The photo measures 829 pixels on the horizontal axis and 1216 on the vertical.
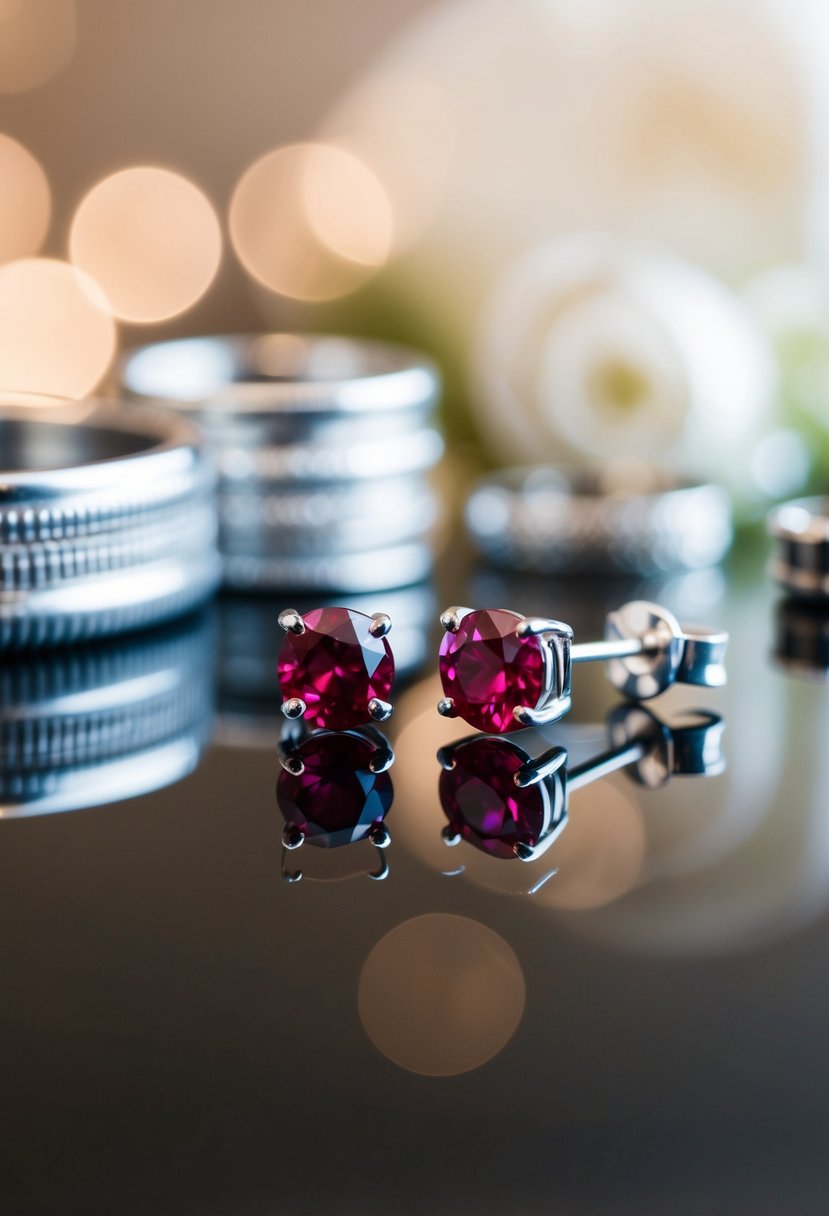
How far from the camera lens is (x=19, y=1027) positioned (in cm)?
39

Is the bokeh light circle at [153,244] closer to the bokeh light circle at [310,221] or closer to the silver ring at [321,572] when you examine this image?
the bokeh light circle at [310,221]

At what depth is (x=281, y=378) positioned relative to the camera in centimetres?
104

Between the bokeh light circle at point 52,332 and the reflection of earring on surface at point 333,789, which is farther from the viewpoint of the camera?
the bokeh light circle at point 52,332

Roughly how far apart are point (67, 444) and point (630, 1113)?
0.61 metres

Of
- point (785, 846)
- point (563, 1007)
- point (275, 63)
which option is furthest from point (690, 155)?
point (563, 1007)

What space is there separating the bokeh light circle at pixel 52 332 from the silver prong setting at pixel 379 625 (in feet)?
2.78

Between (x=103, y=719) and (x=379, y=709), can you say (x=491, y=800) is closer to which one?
(x=379, y=709)

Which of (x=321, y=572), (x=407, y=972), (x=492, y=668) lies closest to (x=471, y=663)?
(x=492, y=668)

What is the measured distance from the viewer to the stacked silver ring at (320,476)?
842 millimetres

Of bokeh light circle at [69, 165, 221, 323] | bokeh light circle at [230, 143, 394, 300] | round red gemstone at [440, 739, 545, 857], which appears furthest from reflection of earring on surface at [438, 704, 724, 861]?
bokeh light circle at [69, 165, 221, 323]

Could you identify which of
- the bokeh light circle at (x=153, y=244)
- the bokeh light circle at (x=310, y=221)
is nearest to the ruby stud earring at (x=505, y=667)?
the bokeh light circle at (x=310, y=221)

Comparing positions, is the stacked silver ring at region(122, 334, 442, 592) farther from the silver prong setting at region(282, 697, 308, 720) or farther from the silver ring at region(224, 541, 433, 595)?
the silver prong setting at region(282, 697, 308, 720)

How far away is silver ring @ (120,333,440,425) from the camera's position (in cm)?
84

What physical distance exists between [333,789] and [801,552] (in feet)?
1.23
